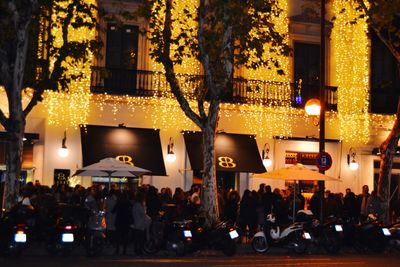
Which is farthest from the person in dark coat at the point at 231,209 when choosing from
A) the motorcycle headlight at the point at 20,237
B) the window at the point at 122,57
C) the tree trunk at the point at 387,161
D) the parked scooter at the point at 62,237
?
the motorcycle headlight at the point at 20,237

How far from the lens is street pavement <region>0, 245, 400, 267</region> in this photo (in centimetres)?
1766

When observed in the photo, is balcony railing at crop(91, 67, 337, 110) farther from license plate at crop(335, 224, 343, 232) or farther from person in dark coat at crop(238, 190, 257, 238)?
license plate at crop(335, 224, 343, 232)

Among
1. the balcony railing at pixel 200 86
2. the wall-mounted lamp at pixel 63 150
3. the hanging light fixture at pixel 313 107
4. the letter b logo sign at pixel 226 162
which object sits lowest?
the letter b logo sign at pixel 226 162

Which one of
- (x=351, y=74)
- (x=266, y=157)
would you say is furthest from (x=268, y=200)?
(x=351, y=74)

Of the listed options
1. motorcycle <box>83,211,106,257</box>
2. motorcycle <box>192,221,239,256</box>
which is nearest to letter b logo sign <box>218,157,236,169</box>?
motorcycle <box>192,221,239,256</box>

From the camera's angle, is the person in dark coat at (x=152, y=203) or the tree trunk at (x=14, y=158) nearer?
the tree trunk at (x=14, y=158)

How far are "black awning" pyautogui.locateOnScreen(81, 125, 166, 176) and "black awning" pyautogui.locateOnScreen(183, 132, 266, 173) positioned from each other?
4.22 ft

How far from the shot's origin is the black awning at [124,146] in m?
27.7

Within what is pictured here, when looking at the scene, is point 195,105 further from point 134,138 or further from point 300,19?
point 300,19

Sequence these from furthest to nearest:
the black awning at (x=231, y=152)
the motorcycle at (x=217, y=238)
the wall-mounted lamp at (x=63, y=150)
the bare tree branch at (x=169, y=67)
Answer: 1. the black awning at (x=231, y=152)
2. the wall-mounted lamp at (x=63, y=150)
3. the bare tree branch at (x=169, y=67)
4. the motorcycle at (x=217, y=238)

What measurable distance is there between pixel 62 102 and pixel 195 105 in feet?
16.5

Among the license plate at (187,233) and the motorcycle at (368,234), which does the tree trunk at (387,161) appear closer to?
the motorcycle at (368,234)

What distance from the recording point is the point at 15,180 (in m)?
21.0

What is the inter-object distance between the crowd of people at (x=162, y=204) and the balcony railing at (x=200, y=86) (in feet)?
13.9
